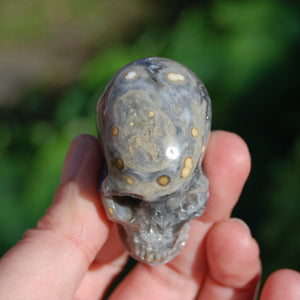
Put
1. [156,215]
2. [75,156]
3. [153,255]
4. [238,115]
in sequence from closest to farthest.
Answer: [156,215] → [153,255] → [75,156] → [238,115]

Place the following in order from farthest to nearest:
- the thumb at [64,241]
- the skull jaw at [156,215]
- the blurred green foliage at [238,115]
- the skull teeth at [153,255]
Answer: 1. the blurred green foliage at [238,115]
2. the skull teeth at [153,255]
3. the skull jaw at [156,215]
4. the thumb at [64,241]

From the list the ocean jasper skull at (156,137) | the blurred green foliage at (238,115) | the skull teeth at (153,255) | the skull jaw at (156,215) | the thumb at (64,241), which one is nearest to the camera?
the ocean jasper skull at (156,137)

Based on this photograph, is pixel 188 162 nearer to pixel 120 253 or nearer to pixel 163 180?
pixel 163 180

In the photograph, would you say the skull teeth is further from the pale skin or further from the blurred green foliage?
the blurred green foliage

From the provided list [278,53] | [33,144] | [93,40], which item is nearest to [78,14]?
[93,40]

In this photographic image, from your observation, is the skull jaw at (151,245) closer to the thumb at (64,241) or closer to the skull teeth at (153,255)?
the skull teeth at (153,255)

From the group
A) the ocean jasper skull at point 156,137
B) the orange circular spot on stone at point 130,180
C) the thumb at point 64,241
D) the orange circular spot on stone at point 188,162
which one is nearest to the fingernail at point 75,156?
the thumb at point 64,241

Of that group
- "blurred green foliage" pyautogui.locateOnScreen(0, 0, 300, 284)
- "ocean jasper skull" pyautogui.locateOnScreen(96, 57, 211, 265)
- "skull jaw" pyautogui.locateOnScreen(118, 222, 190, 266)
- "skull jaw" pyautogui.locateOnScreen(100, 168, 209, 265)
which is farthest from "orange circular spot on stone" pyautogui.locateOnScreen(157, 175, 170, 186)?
"blurred green foliage" pyautogui.locateOnScreen(0, 0, 300, 284)

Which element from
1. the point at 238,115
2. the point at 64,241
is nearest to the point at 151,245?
the point at 64,241

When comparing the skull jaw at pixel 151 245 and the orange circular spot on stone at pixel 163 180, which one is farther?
the skull jaw at pixel 151 245
